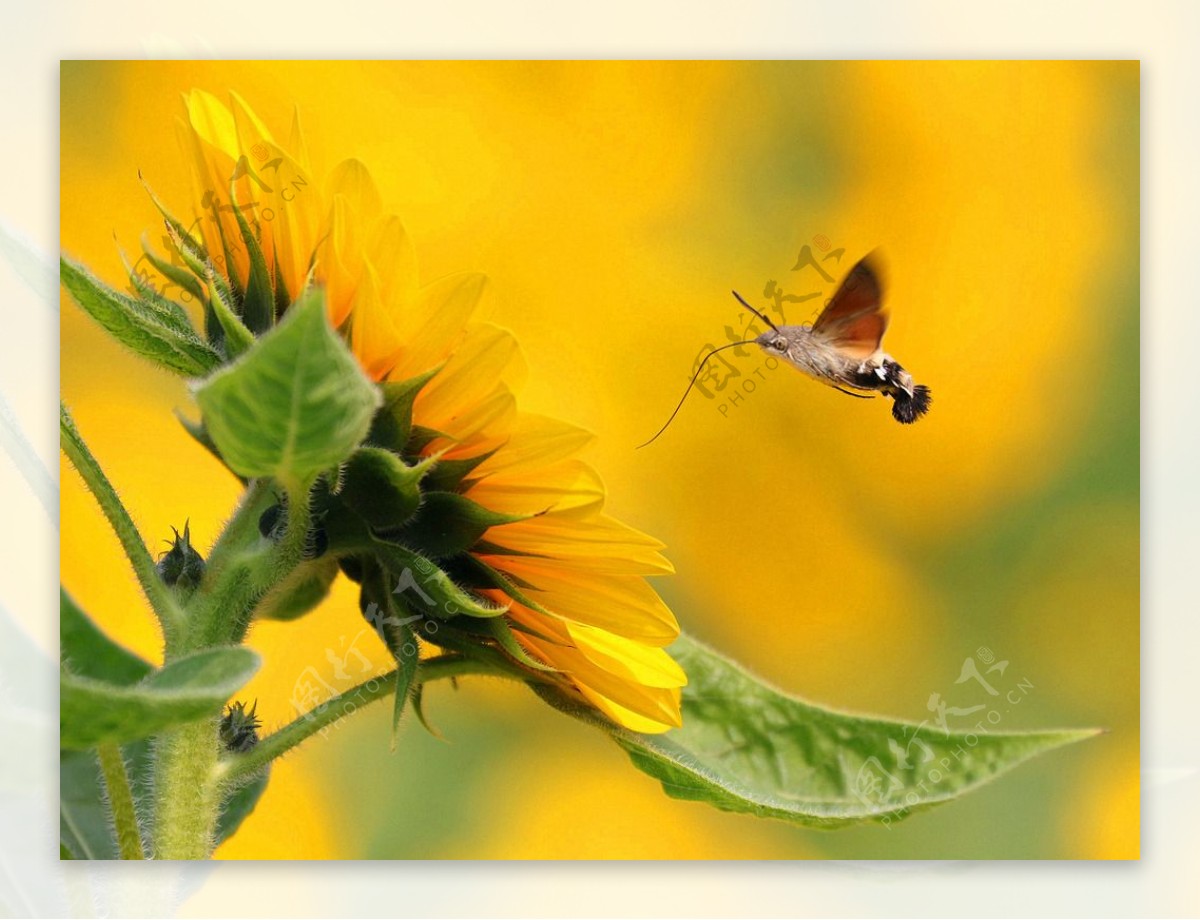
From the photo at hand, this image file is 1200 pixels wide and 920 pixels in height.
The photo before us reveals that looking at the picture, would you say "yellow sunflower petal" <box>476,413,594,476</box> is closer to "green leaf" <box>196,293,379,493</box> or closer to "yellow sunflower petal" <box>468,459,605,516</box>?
"yellow sunflower petal" <box>468,459,605,516</box>

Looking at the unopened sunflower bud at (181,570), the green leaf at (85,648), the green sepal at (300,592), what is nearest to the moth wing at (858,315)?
the green sepal at (300,592)

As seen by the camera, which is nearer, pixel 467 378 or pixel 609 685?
pixel 467 378

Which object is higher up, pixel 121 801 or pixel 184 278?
pixel 184 278

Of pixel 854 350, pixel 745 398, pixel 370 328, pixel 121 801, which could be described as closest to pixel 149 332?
pixel 370 328

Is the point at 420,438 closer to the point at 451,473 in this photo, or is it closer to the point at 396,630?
the point at 451,473

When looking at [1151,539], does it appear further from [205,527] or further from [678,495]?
[205,527]

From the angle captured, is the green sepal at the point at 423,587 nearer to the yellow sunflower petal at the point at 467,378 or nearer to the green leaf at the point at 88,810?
the yellow sunflower petal at the point at 467,378

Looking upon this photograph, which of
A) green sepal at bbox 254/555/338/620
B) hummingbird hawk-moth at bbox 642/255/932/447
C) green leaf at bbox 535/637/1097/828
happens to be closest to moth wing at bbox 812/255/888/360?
hummingbird hawk-moth at bbox 642/255/932/447
